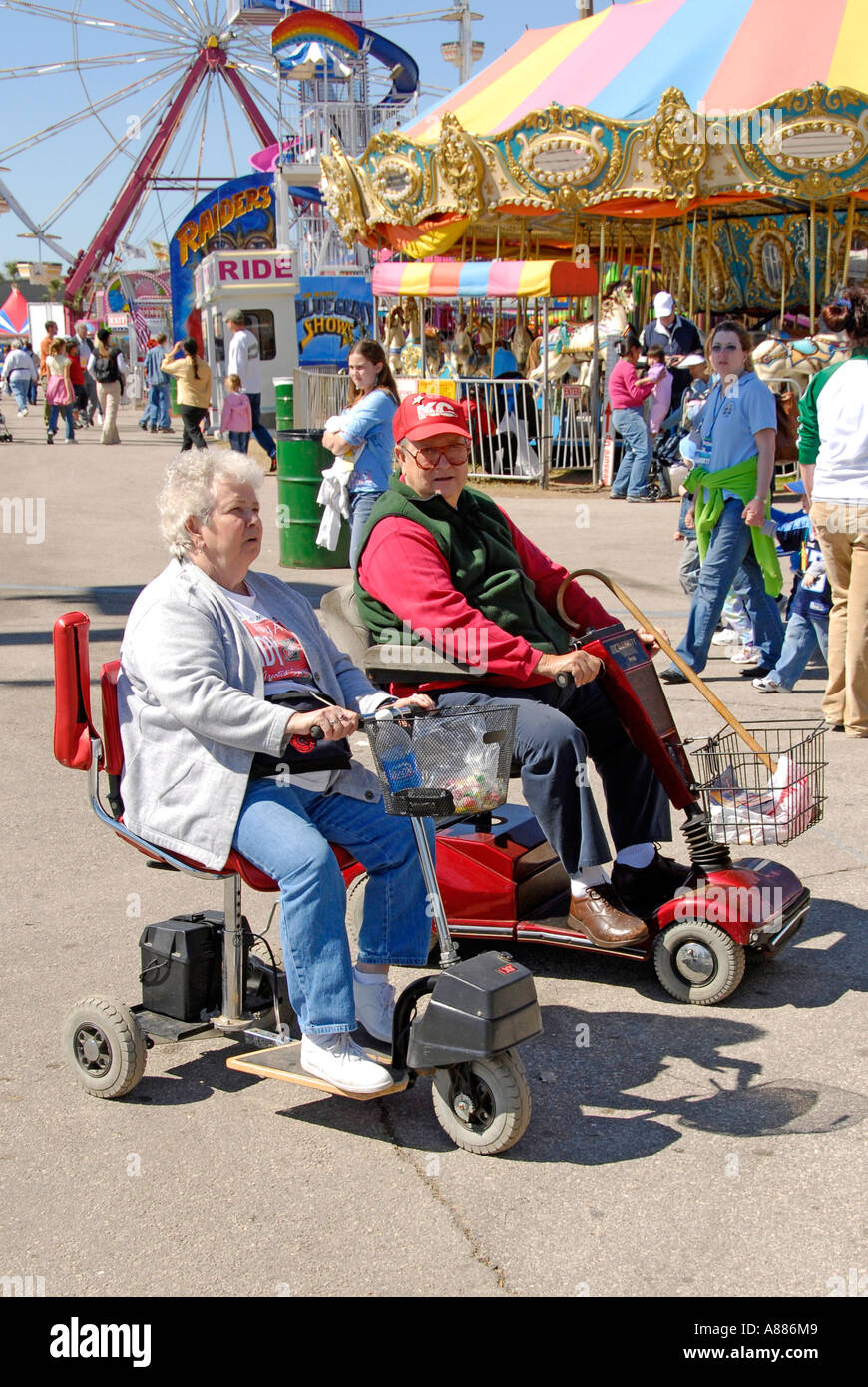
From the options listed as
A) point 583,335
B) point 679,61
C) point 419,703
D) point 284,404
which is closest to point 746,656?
point 419,703

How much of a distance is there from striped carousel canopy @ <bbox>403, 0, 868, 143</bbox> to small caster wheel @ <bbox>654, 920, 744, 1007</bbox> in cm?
1393

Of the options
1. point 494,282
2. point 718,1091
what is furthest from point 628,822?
point 494,282

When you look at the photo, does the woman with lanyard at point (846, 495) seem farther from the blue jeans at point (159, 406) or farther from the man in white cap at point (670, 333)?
the blue jeans at point (159, 406)

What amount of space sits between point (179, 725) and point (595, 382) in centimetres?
1492

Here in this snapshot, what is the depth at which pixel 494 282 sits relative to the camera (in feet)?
52.0

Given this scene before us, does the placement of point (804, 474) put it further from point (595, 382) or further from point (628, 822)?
point (595, 382)

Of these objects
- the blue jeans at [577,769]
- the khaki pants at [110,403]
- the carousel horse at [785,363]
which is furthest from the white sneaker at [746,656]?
the khaki pants at [110,403]

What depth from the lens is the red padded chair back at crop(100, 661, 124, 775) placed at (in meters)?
3.45

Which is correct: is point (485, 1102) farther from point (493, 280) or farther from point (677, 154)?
point (677, 154)

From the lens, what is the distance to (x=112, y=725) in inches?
137

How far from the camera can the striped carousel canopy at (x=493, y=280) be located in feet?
50.2

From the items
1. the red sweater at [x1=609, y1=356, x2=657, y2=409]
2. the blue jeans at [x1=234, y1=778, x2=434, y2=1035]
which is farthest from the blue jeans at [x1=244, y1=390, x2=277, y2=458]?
the blue jeans at [x1=234, y1=778, x2=434, y2=1035]
